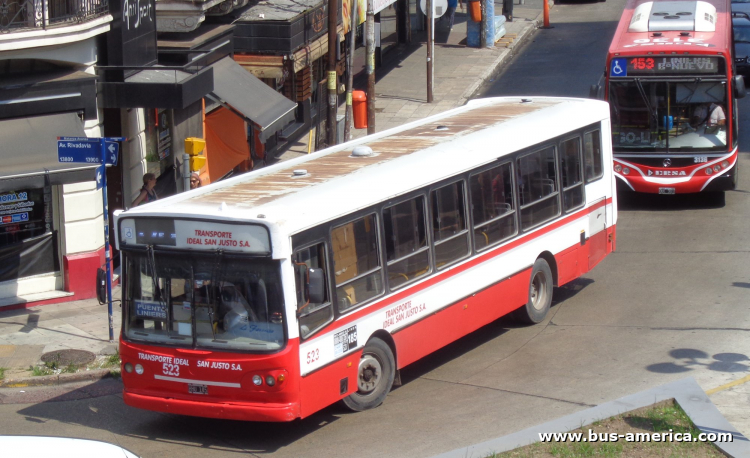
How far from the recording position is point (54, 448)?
627cm

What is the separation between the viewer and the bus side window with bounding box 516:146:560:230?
1279 cm

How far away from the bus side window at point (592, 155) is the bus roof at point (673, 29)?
14.1 ft

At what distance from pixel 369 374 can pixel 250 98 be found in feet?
32.0

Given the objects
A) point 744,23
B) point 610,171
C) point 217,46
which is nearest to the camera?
point 610,171

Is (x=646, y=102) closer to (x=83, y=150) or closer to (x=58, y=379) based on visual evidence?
(x=83, y=150)

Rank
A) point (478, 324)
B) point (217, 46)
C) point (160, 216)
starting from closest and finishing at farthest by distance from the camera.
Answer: point (160, 216) < point (478, 324) < point (217, 46)

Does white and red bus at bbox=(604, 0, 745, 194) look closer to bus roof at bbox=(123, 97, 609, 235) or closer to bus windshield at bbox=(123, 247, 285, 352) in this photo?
bus roof at bbox=(123, 97, 609, 235)

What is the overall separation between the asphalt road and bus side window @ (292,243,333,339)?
1.16 metres

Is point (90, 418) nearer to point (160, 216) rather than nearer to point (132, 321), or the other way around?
point (132, 321)

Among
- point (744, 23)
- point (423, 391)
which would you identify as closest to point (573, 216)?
point (423, 391)

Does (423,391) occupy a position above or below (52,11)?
below

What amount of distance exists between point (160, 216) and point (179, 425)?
2309mm

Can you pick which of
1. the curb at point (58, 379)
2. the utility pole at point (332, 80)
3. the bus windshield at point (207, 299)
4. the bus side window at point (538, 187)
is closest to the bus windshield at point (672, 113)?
the utility pole at point (332, 80)

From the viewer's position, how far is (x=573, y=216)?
13.9 meters
